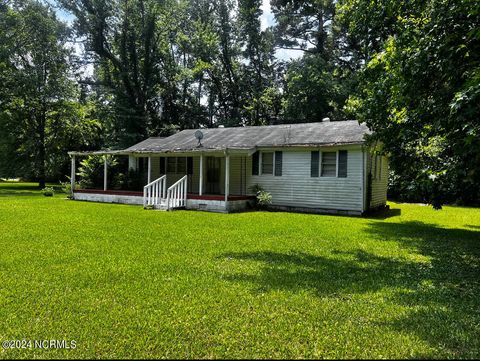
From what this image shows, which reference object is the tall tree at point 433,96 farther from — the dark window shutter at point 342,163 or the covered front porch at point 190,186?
the covered front porch at point 190,186

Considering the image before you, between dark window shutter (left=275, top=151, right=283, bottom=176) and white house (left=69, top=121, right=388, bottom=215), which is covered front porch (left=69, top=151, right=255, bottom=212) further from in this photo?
dark window shutter (left=275, top=151, right=283, bottom=176)

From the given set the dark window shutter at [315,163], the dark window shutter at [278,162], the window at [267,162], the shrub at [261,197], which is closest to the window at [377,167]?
the dark window shutter at [315,163]

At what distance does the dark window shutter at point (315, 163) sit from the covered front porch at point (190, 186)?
9.18 ft

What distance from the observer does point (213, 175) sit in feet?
59.3

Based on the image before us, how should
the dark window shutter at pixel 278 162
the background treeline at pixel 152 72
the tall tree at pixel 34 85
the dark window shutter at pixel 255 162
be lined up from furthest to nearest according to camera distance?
1. the background treeline at pixel 152 72
2. the tall tree at pixel 34 85
3. the dark window shutter at pixel 255 162
4. the dark window shutter at pixel 278 162

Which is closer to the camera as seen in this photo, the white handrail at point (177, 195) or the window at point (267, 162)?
the white handrail at point (177, 195)

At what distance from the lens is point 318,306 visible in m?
3.94

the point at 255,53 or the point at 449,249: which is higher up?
the point at 255,53

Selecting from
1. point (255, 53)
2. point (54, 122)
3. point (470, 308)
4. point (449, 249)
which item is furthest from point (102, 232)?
point (255, 53)

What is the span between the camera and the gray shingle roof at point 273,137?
14279mm

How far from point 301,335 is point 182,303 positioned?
1.45m

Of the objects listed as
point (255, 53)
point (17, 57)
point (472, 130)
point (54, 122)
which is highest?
point (255, 53)

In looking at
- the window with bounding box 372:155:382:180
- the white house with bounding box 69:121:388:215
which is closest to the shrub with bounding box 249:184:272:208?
the white house with bounding box 69:121:388:215

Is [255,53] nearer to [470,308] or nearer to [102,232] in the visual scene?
[102,232]
